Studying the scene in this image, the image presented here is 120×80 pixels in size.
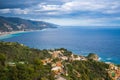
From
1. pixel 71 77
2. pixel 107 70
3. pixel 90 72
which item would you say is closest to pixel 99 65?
pixel 107 70

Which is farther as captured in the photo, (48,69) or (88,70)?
(88,70)

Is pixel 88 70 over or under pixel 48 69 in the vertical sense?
under

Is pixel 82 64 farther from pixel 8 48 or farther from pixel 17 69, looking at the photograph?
pixel 17 69

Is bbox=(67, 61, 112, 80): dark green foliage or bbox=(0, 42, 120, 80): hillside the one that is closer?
bbox=(0, 42, 120, 80): hillside

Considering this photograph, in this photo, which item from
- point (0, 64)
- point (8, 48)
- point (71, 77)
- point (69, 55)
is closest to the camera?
point (0, 64)

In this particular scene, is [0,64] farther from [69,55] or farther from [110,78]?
[69,55]

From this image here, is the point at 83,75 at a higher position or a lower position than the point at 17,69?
lower

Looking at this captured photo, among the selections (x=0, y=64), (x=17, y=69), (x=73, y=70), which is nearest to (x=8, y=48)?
(x=73, y=70)

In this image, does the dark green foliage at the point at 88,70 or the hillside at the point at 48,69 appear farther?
the dark green foliage at the point at 88,70

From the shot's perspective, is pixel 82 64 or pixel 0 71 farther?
pixel 82 64

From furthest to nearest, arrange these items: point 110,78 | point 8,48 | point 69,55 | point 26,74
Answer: point 69,55 → point 8,48 → point 110,78 → point 26,74
